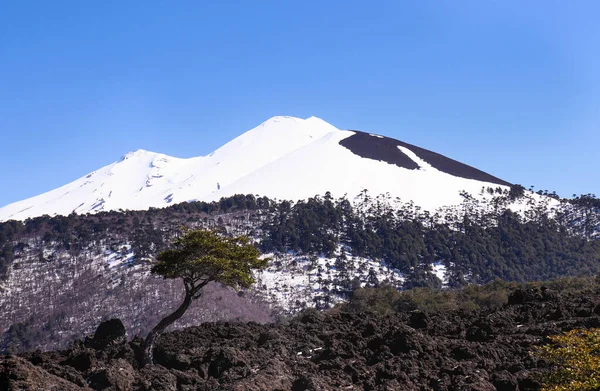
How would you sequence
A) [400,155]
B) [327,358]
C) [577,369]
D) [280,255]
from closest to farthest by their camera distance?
[577,369] → [327,358] → [280,255] → [400,155]

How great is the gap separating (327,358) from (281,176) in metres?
105

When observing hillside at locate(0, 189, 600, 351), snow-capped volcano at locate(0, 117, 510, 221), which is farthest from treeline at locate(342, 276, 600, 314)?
snow-capped volcano at locate(0, 117, 510, 221)

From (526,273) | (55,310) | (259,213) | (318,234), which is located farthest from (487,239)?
(55,310)

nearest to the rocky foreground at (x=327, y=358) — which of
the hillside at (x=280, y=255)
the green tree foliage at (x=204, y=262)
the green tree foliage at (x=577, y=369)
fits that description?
the green tree foliage at (x=577, y=369)

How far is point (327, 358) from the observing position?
14594 millimetres

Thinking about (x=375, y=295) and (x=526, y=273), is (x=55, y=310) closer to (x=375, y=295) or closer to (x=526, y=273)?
(x=375, y=295)

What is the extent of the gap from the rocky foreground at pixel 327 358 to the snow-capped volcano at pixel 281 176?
83.1 m

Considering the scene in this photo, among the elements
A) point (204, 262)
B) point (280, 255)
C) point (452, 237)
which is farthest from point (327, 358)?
point (452, 237)

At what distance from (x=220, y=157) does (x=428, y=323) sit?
144118 millimetres

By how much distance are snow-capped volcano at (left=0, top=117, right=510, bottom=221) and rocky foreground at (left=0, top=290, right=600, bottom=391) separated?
83.1 m

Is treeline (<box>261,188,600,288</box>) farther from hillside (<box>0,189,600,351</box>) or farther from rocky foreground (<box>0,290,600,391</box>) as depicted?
rocky foreground (<box>0,290,600,391</box>)

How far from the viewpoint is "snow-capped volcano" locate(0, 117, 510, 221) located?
110 meters

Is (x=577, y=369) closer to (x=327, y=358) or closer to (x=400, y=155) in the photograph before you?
(x=327, y=358)

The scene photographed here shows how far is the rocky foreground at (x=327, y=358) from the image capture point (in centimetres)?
1186
